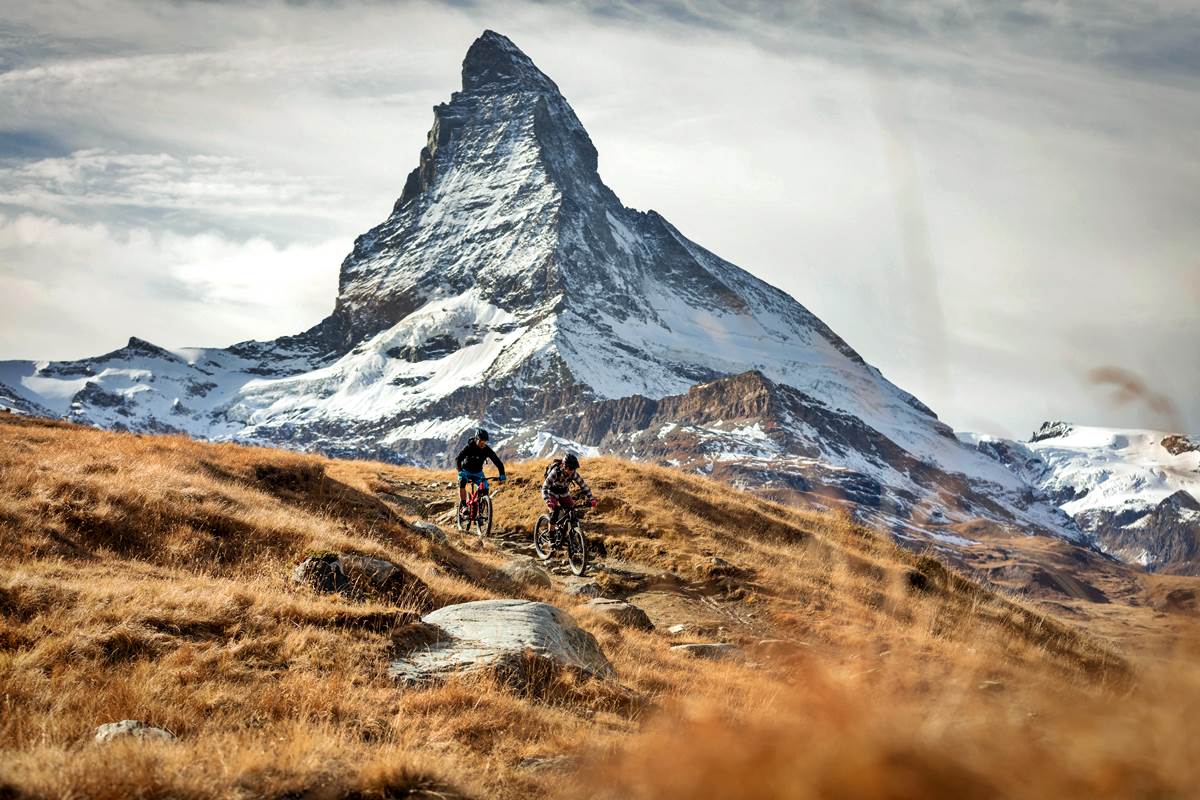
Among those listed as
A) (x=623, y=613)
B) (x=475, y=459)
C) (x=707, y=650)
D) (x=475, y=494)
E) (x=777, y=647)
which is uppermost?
(x=475, y=459)

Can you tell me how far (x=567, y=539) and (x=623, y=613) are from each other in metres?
5.65

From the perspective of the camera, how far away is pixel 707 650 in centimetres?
1675

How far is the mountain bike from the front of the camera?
25750mm

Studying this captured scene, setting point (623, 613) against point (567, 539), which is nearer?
point (623, 613)

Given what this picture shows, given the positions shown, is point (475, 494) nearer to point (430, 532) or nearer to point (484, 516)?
point (484, 516)

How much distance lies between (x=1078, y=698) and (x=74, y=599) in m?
10.2

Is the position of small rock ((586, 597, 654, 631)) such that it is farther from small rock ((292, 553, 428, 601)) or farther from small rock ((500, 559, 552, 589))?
small rock ((292, 553, 428, 601))

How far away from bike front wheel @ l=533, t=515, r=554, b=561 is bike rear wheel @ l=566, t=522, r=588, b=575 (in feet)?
1.78

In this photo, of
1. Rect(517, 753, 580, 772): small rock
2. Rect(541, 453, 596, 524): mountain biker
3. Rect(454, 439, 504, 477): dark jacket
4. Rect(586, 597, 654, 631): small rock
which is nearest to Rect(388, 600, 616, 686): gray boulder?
Rect(517, 753, 580, 772): small rock

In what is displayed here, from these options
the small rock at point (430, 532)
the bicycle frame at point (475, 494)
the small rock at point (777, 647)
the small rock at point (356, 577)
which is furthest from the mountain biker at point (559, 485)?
the small rock at point (356, 577)

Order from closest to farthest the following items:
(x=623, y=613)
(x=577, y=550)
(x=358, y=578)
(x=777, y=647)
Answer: (x=358, y=578)
(x=623, y=613)
(x=777, y=647)
(x=577, y=550)

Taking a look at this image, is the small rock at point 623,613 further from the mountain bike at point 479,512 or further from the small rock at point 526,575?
the mountain bike at point 479,512

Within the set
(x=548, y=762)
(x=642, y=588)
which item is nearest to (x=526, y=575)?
(x=642, y=588)

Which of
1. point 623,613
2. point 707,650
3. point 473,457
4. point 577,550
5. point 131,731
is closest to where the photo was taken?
point 131,731
